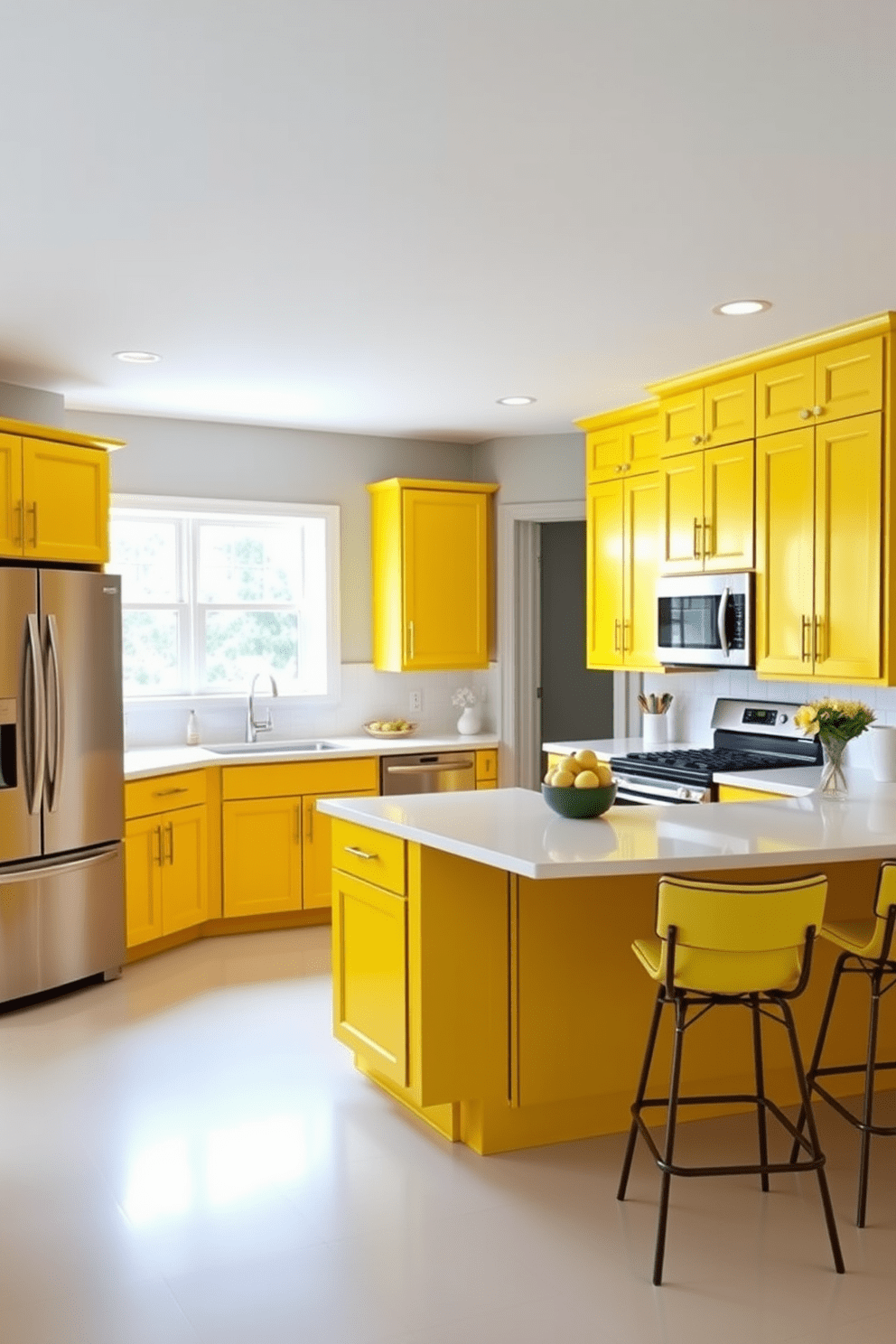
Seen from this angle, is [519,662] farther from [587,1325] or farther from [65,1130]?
[587,1325]

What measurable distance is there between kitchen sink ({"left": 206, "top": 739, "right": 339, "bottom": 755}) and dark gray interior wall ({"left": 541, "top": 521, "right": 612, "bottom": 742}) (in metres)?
1.59

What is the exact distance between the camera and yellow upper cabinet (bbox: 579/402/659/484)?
5.80 metres

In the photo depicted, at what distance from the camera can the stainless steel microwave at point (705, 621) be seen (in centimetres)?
514

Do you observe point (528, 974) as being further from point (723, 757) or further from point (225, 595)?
point (225, 595)

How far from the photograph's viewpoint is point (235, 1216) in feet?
10.2

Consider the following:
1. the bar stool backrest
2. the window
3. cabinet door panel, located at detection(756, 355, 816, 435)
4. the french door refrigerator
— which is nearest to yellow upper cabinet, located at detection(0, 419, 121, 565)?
the french door refrigerator

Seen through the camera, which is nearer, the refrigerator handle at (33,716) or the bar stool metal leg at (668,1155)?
the bar stool metal leg at (668,1155)

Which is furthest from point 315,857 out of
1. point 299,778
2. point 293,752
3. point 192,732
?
point 192,732

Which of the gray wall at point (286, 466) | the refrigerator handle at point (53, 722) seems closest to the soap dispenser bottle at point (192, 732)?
the gray wall at point (286, 466)

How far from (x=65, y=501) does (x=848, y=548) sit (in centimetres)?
311

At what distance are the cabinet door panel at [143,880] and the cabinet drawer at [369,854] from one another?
172 centimetres

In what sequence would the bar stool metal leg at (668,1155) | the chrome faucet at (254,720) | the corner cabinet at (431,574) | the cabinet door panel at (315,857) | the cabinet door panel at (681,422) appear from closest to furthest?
1. the bar stool metal leg at (668,1155)
2. the cabinet door panel at (681,422)
3. the cabinet door panel at (315,857)
4. the chrome faucet at (254,720)
5. the corner cabinet at (431,574)

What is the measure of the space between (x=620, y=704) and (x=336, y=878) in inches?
111

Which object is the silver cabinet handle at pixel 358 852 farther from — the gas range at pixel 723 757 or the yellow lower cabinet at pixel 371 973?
the gas range at pixel 723 757
